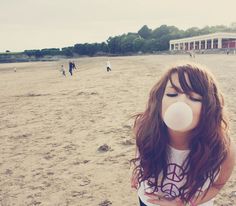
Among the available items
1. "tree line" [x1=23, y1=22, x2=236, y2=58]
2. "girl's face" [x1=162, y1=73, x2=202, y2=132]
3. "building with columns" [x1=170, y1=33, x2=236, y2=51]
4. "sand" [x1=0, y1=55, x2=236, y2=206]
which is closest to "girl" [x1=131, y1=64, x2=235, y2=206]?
"girl's face" [x1=162, y1=73, x2=202, y2=132]

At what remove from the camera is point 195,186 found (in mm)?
1877

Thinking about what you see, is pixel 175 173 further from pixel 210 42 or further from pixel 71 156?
pixel 210 42

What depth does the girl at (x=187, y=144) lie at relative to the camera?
178cm

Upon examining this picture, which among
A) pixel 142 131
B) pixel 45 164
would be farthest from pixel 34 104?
pixel 142 131

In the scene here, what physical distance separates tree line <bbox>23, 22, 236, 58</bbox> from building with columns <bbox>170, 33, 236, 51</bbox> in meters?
8.95

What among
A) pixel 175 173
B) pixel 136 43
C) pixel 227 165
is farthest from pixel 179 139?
pixel 136 43

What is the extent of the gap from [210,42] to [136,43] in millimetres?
37786

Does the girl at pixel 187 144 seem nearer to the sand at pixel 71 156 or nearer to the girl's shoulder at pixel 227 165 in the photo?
the girl's shoulder at pixel 227 165

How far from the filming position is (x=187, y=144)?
188 cm

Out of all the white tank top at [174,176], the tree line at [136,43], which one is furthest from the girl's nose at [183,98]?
the tree line at [136,43]

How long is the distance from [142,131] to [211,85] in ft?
1.70

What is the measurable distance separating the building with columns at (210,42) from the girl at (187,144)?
8313 centimetres

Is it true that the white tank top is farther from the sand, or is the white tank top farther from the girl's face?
the sand

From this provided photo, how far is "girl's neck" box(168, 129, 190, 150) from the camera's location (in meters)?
1.83
